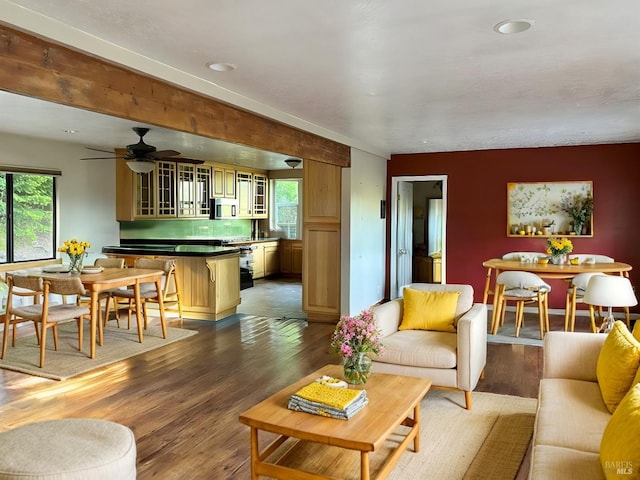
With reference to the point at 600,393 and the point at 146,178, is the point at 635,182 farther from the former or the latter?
the point at 146,178

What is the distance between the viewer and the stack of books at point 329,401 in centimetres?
256

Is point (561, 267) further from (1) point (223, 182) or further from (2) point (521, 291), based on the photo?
(1) point (223, 182)

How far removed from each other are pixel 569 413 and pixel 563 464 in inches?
23.2

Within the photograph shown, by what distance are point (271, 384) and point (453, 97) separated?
2.79 metres

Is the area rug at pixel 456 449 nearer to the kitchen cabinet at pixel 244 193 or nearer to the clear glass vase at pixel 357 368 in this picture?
the clear glass vase at pixel 357 368

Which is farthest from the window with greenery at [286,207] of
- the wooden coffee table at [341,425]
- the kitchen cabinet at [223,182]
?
the wooden coffee table at [341,425]

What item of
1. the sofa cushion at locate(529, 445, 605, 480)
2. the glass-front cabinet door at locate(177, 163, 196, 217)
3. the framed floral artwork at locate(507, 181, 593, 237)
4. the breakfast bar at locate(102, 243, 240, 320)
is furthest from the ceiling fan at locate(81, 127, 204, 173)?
the sofa cushion at locate(529, 445, 605, 480)

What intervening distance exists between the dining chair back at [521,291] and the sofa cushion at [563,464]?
13.5 ft

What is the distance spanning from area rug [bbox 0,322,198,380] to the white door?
3673 mm

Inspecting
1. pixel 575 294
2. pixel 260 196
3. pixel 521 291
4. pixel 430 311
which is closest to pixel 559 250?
pixel 575 294

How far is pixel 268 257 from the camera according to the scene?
1127 cm

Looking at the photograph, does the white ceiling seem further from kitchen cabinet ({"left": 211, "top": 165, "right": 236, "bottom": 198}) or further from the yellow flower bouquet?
kitchen cabinet ({"left": 211, "top": 165, "right": 236, "bottom": 198})

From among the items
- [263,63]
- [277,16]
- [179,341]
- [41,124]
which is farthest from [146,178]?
[277,16]

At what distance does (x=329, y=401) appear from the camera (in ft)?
8.55
